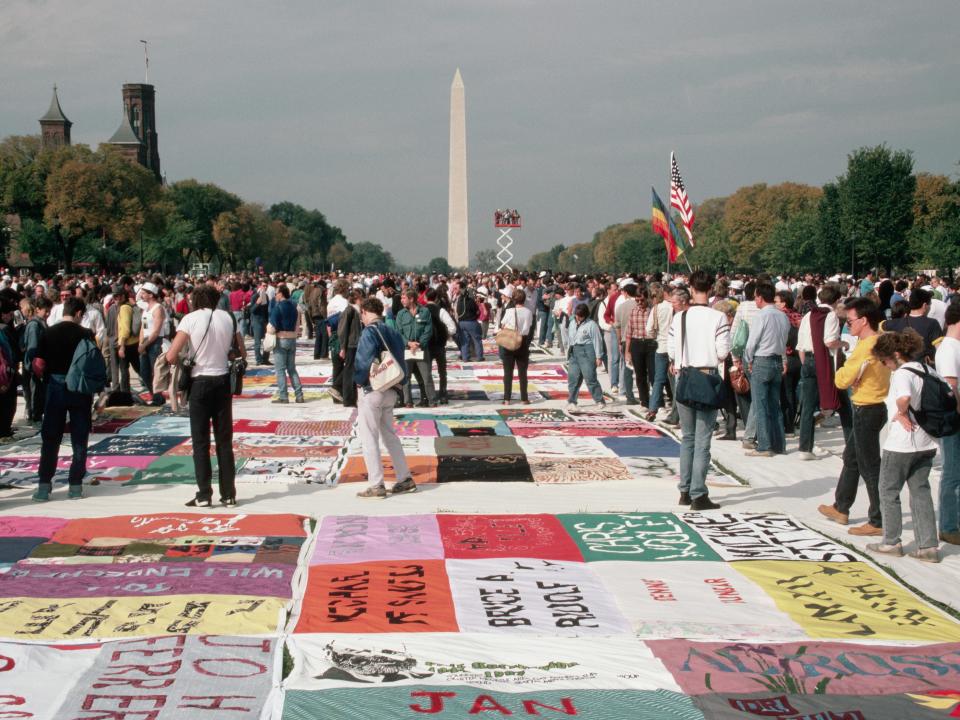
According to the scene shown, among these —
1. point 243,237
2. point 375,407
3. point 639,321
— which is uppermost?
point 243,237

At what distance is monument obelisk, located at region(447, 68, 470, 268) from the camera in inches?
2290

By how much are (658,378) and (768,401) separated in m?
3.11

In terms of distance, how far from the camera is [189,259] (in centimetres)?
12544

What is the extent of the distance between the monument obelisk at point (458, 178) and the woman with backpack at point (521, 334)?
42149 millimetres

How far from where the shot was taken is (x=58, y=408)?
1055 centimetres

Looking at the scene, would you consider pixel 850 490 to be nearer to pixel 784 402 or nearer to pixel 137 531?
pixel 784 402

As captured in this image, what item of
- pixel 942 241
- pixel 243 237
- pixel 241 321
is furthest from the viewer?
pixel 243 237

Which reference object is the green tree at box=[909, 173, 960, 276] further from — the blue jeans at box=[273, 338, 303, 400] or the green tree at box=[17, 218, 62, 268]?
the green tree at box=[17, 218, 62, 268]

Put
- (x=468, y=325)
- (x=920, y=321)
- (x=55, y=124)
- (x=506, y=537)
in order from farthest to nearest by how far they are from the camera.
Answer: (x=55, y=124) < (x=468, y=325) < (x=920, y=321) < (x=506, y=537)

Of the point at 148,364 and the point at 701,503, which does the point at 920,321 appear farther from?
the point at 148,364

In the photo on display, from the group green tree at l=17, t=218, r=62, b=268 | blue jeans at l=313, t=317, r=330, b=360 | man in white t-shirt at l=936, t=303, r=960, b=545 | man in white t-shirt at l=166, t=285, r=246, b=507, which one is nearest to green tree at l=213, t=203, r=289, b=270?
green tree at l=17, t=218, r=62, b=268

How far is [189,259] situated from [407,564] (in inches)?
4822

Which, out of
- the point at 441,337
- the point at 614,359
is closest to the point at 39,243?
the point at 441,337

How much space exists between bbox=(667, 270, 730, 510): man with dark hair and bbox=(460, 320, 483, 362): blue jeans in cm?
1509
